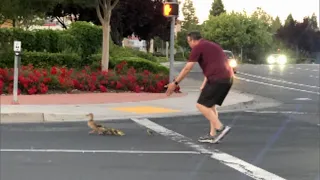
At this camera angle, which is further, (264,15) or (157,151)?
(264,15)

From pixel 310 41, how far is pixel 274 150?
306 feet

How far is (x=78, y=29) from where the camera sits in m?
26.8

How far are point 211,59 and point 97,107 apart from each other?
223 inches

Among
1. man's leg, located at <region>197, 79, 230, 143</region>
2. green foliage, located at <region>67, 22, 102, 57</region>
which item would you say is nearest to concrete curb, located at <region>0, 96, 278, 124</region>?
man's leg, located at <region>197, 79, 230, 143</region>

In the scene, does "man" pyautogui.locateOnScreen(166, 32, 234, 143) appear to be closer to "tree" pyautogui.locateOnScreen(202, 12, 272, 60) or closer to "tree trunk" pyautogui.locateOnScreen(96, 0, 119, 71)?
"tree trunk" pyautogui.locateOnScreen(96, 0, 119, 71)

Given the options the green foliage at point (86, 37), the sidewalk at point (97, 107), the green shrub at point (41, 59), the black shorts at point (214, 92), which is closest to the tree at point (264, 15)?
the green foliage at point (86, 37)

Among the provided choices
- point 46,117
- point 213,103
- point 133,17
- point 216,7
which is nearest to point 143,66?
point 46,117

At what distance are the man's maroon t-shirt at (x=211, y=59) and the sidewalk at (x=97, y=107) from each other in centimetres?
413

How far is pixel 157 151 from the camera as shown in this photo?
27.8 ft

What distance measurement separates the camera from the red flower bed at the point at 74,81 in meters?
16.3

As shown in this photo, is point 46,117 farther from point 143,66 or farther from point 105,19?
point 143,66

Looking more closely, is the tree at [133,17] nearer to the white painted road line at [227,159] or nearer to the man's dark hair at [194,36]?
the white painted road line at [227,159]

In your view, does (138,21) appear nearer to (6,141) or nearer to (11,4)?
(11,4)

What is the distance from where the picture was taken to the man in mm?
9062
